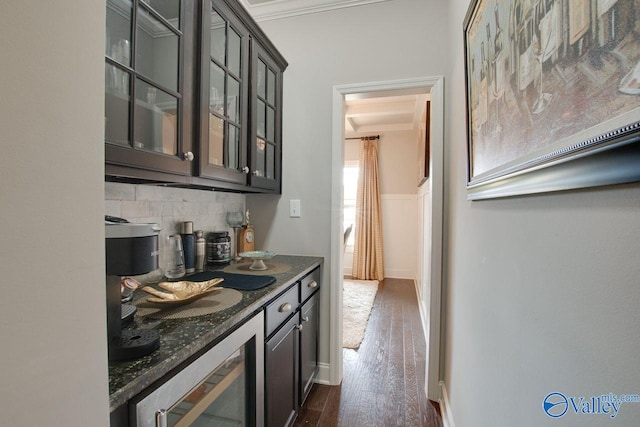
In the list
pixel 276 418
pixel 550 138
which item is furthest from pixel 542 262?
pixel 276 418

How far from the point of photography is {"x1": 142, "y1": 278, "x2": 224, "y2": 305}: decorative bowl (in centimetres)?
95

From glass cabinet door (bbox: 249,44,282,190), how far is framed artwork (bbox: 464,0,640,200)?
121cm

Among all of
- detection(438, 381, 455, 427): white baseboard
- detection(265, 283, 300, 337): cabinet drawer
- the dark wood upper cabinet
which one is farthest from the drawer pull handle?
detection(438, 381, 455, 427): white baseboard

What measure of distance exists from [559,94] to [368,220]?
A: 14.5 feet

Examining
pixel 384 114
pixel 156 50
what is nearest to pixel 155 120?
pixel 156 50

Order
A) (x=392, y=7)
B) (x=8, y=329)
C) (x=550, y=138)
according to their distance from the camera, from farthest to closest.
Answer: (x=392, y=7), (x=550, y=138), (x=8, y=329)

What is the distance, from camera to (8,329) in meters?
0.33

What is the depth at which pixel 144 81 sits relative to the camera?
966 millimetres

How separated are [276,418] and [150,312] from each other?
2.69 feet

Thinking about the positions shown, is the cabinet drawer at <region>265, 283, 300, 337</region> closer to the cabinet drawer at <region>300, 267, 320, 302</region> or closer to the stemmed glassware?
the cabinet drawer at <region>300, 267, 320, 302</region>

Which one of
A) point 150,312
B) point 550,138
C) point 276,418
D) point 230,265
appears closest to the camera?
point 550,138

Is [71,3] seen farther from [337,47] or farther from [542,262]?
[337,47]

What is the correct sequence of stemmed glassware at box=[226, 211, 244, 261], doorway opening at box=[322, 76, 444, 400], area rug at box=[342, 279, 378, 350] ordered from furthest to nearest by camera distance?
area rug at box=[342, 279, 378, 350] < stemmed glassware at box=[226, 211, 244, 261] < doorway opening at box=[322, 76, 444, 400]

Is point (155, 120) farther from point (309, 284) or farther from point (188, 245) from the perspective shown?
point (309, 284)
